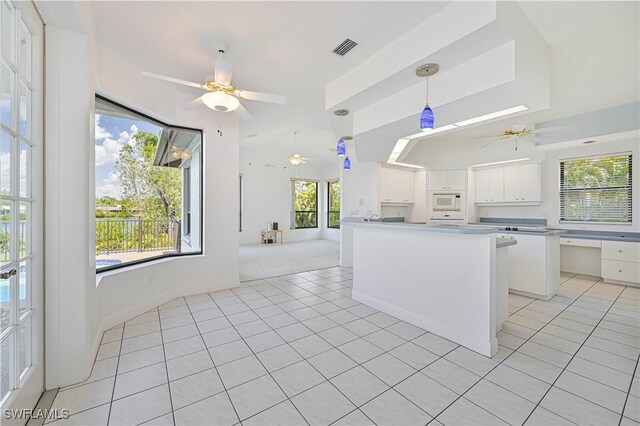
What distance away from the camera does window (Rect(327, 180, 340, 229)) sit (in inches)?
414

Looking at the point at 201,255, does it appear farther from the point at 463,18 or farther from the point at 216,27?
the point at 463,18

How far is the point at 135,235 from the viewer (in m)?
3.37

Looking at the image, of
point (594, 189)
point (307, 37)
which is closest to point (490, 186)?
point (594, 189)

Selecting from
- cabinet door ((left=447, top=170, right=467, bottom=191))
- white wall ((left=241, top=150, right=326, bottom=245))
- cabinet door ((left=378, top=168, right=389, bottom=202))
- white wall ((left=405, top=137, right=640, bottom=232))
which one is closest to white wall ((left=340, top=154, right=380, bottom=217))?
cabinet door ((left=378, top=168, right=389, bottom=202))

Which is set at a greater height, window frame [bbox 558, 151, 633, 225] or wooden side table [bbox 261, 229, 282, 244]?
window frame [bbox 558, 151, 633, 225]

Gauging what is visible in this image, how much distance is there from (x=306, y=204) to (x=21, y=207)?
8.99m

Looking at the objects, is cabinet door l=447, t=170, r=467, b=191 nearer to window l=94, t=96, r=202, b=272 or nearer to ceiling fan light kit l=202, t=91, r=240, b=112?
ceiling fan light kit l=202, t=91, r=240, b=112

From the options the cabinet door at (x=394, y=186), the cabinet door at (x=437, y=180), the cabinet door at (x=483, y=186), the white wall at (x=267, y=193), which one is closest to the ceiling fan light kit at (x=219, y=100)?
the cabinet door at (x=394, y=186)

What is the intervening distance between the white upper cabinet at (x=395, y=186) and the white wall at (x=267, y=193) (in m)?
4.68

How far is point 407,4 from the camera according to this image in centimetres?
212

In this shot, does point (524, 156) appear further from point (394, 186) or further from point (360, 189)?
point (360, 189)

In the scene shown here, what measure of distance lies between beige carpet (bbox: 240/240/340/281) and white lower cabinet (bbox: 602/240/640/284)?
4.83 metres

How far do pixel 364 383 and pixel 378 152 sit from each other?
3.78 metres

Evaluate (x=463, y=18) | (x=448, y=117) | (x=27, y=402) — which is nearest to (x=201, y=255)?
(x=27, y=402)
